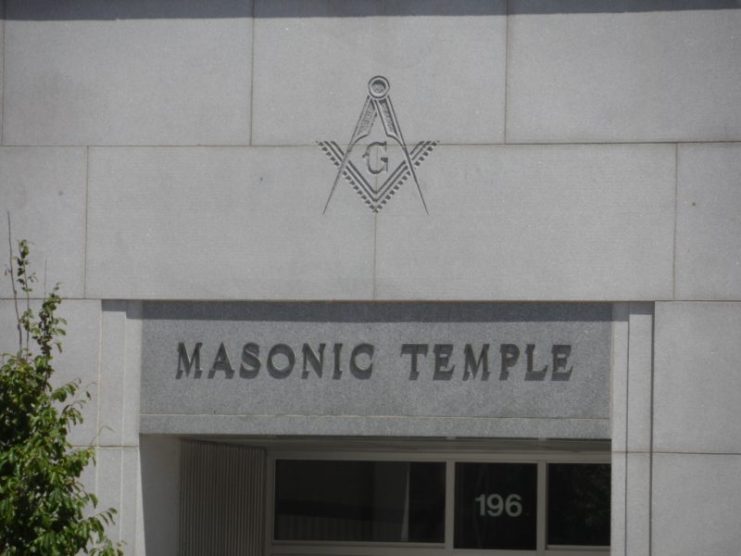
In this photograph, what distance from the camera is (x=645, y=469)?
1207 centimetres

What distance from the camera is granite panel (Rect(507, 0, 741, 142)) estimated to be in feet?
40.1

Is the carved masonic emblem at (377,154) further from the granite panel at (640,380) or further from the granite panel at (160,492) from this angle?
the granite panel at (160,492)

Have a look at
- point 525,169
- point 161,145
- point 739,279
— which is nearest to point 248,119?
point 161,145

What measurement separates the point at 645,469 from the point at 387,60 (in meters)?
4.14

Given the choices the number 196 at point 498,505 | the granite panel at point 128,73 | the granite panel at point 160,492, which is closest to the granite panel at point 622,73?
the granite panel at point 128,73

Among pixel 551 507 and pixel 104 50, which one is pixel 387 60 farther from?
pixel 551 507

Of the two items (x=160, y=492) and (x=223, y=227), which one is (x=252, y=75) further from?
(x=160, y=492)

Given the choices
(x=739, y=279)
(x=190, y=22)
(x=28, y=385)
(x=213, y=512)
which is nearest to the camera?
(x=28, y=385)

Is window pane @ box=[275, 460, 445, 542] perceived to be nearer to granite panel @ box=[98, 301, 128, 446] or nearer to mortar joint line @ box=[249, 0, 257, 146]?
granite panel @ box=[98, 301, 128, 446]

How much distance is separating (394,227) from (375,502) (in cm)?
427

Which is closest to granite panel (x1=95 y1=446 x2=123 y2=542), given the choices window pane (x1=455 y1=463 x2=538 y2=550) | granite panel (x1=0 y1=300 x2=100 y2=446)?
granite panel (x1=0 y1=300 x2=100 y2=446)

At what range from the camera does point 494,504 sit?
50.9 ft

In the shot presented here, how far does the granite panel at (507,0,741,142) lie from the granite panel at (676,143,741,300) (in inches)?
9.5

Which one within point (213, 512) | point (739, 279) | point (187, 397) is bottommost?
point (213, 512)
